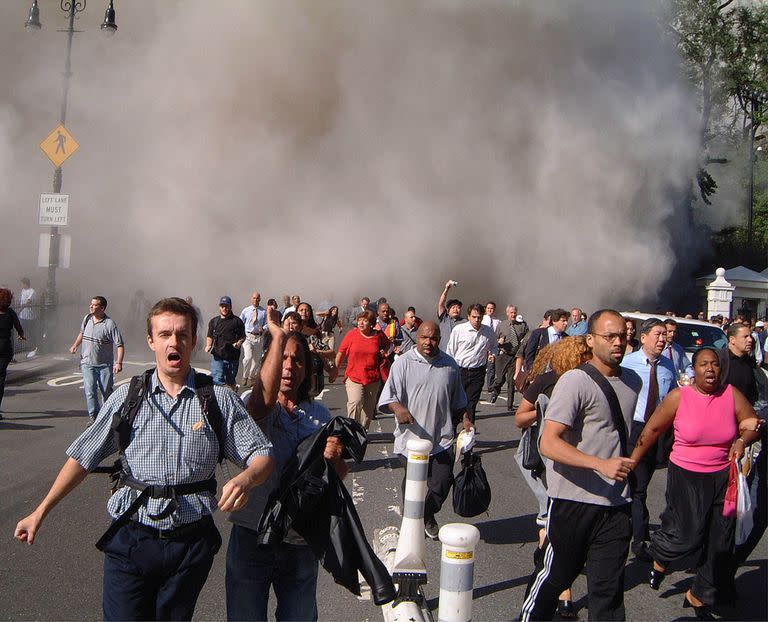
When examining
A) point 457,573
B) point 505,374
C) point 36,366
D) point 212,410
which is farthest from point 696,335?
point 36,366

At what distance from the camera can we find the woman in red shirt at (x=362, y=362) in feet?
28.4

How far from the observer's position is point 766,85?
36.0 m

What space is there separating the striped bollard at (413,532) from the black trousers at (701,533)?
1433 millimetres

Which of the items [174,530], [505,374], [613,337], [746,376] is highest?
[613,337]

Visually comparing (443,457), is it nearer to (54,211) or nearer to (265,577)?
(265,577)

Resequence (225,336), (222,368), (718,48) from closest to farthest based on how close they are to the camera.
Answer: (225,336) < (222,368) < (718,48)

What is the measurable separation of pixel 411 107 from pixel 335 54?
2.96m

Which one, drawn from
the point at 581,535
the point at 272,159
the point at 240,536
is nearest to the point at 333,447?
the point at 240,536

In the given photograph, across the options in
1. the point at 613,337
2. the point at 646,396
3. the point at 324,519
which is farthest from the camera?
the point at 646,396

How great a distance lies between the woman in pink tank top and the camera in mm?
4625

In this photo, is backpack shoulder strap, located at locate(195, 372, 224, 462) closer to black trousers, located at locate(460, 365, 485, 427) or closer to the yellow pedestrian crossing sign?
black trousers, located at locate(460, 365, 485, 427)

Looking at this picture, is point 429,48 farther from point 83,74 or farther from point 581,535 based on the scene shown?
point 581,535

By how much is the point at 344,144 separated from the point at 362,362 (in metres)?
19.2

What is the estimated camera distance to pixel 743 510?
4574 millimetres
